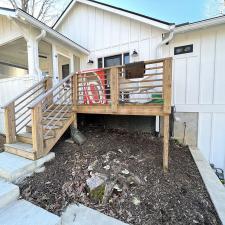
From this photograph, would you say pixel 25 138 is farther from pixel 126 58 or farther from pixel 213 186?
pixel 213 186

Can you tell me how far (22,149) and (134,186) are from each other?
2493 mm

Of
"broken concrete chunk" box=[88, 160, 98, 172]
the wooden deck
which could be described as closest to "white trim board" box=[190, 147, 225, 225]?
the wooden deck

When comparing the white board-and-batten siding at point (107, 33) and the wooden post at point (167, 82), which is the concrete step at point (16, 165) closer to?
the wooden post at point (167, 82)

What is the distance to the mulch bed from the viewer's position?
8.68 ft

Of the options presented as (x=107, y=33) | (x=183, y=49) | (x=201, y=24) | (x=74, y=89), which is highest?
(x=107, y=33)

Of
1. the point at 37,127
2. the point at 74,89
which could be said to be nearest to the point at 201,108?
the point at 74,89

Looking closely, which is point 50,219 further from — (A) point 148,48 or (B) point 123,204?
(A) point 148,48

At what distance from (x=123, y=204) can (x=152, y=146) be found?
6.92 ft

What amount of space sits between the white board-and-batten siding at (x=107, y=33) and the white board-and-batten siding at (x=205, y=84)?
850 millimetres

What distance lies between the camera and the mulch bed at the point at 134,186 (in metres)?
2.64

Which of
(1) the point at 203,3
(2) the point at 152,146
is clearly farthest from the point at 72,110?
(1) the point at 203,3

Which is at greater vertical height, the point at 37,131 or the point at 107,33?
the point at 107,33

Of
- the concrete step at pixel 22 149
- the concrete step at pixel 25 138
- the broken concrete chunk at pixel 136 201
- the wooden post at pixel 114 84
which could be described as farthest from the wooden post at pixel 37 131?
the broken concrete chunk at pixel 136 201

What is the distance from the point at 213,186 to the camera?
330cm
